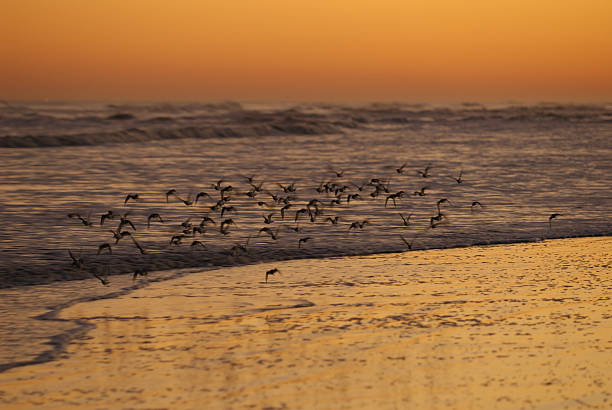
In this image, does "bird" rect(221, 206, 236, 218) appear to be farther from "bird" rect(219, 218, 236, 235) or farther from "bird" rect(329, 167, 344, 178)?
"bird" rect(329, 167, 344, 178)

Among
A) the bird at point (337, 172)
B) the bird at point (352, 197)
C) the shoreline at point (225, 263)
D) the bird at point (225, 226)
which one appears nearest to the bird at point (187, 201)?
the bird at point (225, 226)

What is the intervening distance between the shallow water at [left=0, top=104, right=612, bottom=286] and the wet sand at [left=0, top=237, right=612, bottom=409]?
2159mm

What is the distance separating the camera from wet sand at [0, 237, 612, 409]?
6148 mm

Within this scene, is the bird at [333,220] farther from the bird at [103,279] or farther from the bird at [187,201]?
the bird at [103,279]

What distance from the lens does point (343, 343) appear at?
753 centimetres

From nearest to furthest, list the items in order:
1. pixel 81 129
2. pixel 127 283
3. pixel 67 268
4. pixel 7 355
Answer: pixel 7 355 → pixel 127 283 → pixel 67 268 → pixel 81 129

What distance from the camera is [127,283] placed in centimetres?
1027

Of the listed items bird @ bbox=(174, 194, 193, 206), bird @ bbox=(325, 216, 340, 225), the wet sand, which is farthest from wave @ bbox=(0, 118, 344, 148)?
the wet sand

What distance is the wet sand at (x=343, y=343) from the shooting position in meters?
6.15

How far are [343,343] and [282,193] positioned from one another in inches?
553

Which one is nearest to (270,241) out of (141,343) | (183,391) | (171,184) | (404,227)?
(404,227)

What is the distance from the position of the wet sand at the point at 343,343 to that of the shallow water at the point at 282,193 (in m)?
2.16

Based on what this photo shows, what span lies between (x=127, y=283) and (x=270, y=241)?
3.84 metres

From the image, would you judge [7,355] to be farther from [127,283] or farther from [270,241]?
[270,241]
